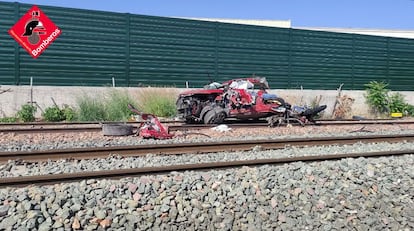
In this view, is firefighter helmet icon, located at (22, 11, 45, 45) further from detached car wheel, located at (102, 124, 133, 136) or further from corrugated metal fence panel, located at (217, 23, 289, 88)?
detached car wheel, located at (102, 124, 133, 136)

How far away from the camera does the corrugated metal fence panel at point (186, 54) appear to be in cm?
1838

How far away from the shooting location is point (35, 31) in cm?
1809

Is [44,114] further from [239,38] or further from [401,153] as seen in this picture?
[401,153]

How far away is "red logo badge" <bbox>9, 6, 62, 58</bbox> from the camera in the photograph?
1766 centimetres

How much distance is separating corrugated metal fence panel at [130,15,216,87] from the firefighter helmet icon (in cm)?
362

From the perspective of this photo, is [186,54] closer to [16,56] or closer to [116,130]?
[16,56]

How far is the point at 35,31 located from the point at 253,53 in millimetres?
9833

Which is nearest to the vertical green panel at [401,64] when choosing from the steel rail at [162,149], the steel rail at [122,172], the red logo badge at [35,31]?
the steel rail at [162,149]

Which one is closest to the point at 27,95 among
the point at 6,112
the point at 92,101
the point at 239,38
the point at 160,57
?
the point at 6,112

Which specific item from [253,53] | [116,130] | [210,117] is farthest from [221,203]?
[253,53]

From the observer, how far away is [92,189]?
213 inches

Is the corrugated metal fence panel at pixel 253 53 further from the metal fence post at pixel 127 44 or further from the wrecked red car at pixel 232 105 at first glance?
the wrecked red car at pixel 232 105

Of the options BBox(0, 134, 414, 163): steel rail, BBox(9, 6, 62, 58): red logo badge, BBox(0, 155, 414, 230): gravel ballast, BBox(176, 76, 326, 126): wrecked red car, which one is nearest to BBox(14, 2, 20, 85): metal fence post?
BBox(9, 6, 62, 58): red logo badge

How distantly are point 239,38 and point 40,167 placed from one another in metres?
16.0
